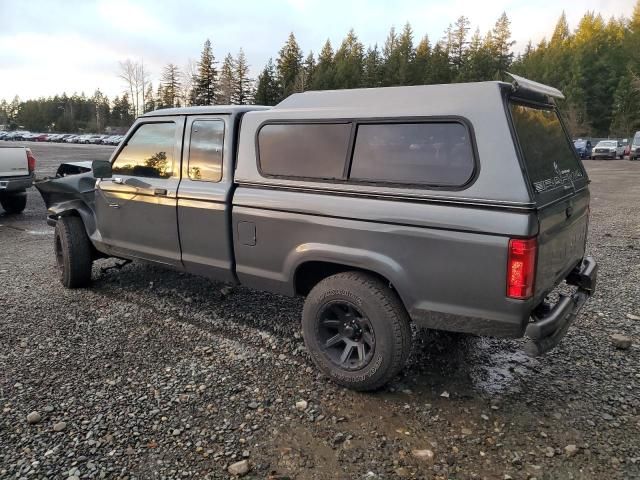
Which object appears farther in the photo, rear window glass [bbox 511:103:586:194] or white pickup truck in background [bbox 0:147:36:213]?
white pickup truck in background [bbox 0:147:36:213]

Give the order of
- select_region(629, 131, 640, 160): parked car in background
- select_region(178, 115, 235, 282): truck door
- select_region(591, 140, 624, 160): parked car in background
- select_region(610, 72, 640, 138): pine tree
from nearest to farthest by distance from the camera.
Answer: select_region(178, 115, 235, 282): truck door → select_region(629, 131, 640, 160): parked car in background → select_region(591, 140, 624, 160): parked car in background → select_region(610, 72, 640, 138): pine tree

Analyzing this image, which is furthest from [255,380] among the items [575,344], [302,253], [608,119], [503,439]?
[608,119]

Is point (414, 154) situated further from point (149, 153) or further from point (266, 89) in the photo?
point (266, 89)

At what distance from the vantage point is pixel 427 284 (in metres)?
2.98

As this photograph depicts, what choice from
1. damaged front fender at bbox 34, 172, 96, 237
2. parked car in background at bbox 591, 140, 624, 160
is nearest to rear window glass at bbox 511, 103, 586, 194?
damaged front fender at bbox 34, 172, 96, 237

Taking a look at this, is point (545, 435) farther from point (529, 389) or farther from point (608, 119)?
point (608, 119)

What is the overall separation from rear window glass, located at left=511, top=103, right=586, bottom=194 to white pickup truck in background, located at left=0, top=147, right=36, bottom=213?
32.0 ft

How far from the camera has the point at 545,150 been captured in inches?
132

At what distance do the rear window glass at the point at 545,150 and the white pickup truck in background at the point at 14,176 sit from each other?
32.0 feet

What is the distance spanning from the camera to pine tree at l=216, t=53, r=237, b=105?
7482 cm

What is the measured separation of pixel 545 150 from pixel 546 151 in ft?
0.06

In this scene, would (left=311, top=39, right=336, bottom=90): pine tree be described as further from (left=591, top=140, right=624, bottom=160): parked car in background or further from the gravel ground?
the gravel ground

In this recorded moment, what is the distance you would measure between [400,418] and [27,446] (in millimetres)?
2211

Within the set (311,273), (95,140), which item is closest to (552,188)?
(311,273)
